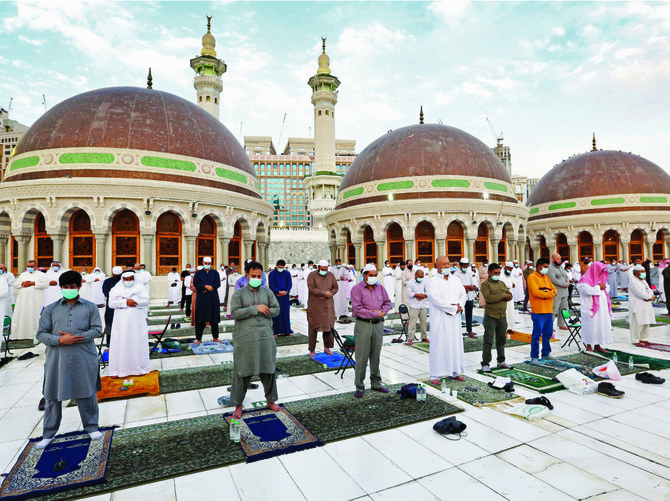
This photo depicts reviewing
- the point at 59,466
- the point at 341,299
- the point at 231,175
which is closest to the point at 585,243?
the point at 341,299

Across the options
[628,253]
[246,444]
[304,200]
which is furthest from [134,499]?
[304,200]

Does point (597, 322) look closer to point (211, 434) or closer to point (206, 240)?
point (211, 434)

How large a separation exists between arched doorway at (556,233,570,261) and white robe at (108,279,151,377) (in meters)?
35.2

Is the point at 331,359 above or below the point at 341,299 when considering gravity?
below

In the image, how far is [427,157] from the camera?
84.7 feet

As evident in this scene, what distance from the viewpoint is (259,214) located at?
78.7 feet

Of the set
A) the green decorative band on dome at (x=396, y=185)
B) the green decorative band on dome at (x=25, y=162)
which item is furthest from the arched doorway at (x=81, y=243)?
the green decorative band on dome at (x=396, y=185)

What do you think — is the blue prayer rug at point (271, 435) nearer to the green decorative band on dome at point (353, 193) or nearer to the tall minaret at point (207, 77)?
the green decorative band on dome at point (353, 193)

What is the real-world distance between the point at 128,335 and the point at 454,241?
2106 centimetres

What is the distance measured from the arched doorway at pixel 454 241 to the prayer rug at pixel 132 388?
67.3 feet

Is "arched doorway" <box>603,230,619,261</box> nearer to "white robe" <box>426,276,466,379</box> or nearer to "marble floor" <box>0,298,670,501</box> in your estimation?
"marble floor" <box>0,298,670,501</box>

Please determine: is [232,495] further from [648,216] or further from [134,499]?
[648,216]

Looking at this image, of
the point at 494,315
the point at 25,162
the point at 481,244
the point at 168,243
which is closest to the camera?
the point at 494,315

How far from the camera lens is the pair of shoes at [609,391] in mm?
5680
